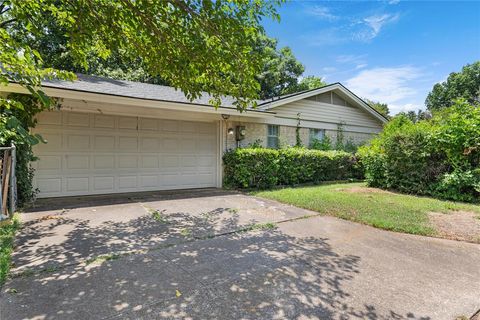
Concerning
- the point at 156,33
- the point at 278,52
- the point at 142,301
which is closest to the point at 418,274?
the point at 142,301

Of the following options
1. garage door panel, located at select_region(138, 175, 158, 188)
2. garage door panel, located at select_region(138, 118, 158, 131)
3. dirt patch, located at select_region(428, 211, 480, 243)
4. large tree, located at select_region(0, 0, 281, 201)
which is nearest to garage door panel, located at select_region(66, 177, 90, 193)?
garage door panel, located at select_region(138, 175, 158, 188)

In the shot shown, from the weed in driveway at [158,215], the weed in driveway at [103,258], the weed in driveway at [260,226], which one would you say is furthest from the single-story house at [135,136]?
the weed in driveway at [103,258]

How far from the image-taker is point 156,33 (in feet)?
12.2

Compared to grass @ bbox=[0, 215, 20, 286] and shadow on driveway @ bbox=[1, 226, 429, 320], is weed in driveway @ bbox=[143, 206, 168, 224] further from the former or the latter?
grass @ bbox=[0, 215, 20, 286]

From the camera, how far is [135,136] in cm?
812

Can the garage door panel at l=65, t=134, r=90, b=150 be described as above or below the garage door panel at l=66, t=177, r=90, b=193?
above

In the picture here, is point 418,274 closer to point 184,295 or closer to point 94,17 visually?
point 184,295

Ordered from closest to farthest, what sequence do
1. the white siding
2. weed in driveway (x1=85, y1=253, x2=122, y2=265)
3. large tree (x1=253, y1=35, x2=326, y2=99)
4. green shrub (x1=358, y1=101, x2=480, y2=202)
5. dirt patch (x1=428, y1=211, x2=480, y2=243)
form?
1. weed in driveway (x1=85, y1=253, x2=122, y2=265)
2. dirt patch (x1=428, y1=211, x2=480, y2=243)
3. green shrub (x1=358, y1=101, x2=480, y2=202)
4. the white siding
5. large tree (x1=253, y1=35, x2=326, y2=99)

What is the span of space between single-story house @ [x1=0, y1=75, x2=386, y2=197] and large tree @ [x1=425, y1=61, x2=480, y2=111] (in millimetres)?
33788

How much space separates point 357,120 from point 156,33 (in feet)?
40.8

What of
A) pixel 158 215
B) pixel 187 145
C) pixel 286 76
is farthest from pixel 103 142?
pixel 286 76

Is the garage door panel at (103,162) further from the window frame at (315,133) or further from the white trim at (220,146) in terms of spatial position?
the window frame at (315,133)

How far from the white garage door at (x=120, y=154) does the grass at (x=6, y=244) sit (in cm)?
231

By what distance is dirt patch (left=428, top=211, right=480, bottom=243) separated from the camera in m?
4.51
